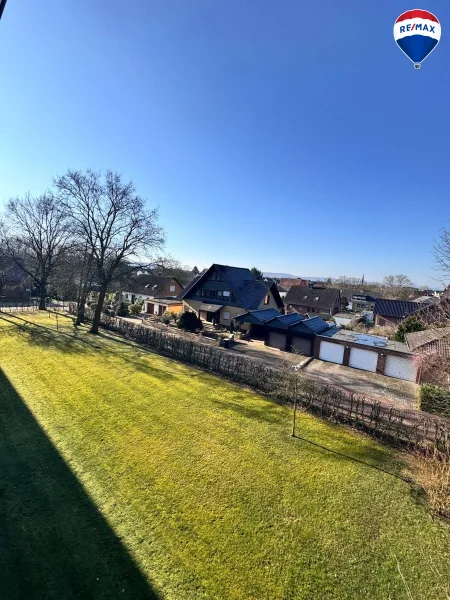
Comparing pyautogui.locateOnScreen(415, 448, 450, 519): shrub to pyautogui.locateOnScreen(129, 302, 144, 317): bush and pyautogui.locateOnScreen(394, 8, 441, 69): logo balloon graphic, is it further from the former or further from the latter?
pyautogui.locateOnScreen(129, 302, 144, 317): bush

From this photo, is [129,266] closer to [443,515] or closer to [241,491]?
[241,491]

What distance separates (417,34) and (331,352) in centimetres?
1954

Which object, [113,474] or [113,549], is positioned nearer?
[113,549]

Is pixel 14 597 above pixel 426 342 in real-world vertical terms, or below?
below

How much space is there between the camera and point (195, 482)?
8.62m

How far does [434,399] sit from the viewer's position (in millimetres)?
14469

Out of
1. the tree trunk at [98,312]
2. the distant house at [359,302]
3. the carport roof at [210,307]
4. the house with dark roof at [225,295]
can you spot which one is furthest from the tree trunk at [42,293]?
the distant house at [359,302]

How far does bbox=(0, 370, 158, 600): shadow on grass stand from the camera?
556 cm

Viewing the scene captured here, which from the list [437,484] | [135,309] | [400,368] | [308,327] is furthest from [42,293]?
[437,484]

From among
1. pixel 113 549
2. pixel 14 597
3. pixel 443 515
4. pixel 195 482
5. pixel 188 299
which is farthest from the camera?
pixel 188 299

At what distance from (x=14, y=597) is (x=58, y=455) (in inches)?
173

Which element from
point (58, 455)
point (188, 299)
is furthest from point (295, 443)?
point (188, 299)

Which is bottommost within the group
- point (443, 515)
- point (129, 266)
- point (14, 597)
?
point (14, 597)

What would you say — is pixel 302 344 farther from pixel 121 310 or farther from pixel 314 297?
pixel 314 297
